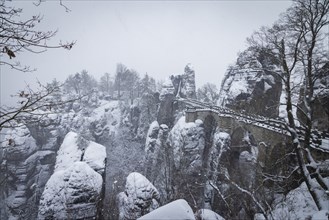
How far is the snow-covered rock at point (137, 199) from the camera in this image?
1023 cm

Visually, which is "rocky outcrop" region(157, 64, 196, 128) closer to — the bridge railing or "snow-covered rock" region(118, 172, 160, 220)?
the bridge railing

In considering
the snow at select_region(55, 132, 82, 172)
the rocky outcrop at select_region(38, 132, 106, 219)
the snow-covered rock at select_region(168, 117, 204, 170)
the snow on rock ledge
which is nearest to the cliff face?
the snow-covered rock at select_region(168, 117, 204, 170)

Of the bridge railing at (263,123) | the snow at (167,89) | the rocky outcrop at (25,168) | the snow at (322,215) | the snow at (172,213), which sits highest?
the snow at (167,89)

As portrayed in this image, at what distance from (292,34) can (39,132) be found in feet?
130

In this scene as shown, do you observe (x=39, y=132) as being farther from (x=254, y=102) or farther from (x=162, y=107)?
(x=254, y=102)

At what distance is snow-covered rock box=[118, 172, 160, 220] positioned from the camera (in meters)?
10.2

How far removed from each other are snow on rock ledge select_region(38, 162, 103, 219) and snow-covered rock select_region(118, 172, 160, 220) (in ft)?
6.12

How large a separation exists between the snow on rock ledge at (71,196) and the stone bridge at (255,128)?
27.9 feet

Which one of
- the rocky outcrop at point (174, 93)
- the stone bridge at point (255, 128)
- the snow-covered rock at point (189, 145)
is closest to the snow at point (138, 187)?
the stone bridge at point (255, 128)

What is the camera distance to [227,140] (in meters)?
20.8

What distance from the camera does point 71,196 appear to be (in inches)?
356

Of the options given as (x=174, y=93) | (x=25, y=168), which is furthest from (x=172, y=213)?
(x=174, y=93)

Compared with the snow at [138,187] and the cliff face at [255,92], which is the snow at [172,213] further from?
the cliff face at [255,92]

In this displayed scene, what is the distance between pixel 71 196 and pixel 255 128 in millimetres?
16583
